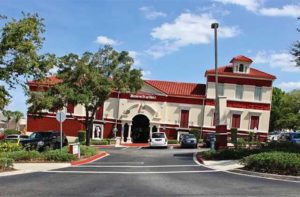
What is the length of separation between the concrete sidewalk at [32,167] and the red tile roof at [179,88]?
36187mm

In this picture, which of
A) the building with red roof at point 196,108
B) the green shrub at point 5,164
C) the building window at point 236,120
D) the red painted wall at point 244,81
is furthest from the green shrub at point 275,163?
the building window at point 236,120

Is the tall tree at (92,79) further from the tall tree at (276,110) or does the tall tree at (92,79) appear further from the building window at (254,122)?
the tall tree at (276,110)

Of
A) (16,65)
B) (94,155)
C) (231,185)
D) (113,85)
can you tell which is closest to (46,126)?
(113,85)

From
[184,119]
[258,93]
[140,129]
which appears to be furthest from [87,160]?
[258,93]

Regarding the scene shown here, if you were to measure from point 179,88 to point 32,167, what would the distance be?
135ft

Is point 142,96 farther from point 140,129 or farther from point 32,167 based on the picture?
point 32,167

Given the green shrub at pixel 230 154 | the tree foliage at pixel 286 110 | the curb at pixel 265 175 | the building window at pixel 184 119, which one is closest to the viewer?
the curb at pixel 265 175

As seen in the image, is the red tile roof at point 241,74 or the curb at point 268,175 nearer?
the curb at point 268,175

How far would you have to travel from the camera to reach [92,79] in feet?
142

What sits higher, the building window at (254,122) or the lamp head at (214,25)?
the lamp head at (214,25)

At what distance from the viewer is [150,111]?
2429 inches

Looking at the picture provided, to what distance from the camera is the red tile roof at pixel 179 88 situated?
63.0m

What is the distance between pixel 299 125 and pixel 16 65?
243ft

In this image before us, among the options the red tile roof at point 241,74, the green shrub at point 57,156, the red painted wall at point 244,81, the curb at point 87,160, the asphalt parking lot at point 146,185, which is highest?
the red tile roof at point 241,74
